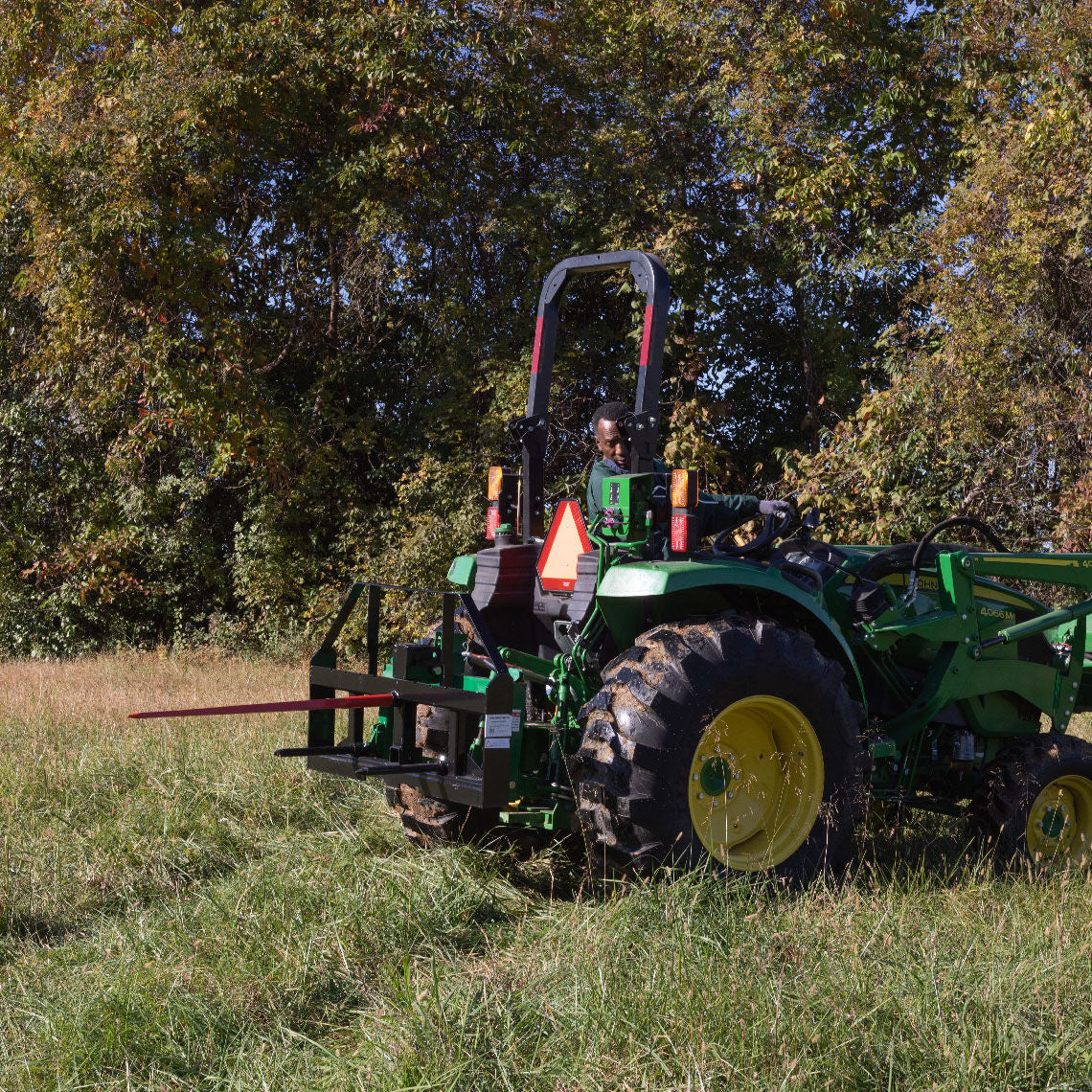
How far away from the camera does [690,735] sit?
13.1 ft

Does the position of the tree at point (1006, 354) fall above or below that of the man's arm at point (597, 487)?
above

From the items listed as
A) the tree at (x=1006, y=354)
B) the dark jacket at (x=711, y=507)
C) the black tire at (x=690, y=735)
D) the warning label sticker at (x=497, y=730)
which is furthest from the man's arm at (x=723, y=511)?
the tree at (x=1006, y=354)

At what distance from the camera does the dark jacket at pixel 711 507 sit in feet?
16.2

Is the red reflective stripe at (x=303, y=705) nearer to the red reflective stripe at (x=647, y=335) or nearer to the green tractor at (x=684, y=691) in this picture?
the green tractor at (x=684, y=691)

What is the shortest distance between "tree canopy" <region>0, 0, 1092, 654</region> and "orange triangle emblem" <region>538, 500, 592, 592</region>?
6168 mm

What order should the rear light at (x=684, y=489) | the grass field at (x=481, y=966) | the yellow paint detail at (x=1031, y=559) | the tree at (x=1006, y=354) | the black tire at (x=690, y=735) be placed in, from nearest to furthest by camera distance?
1. the grass field at (x=481, y=966)
2. the black tire at (x=690, y=735)
3. the rear light at (x=684, y=489)
4. the yellow paint detail at (x=1031, y=559)
5. the tree at (x=1006, y=354)

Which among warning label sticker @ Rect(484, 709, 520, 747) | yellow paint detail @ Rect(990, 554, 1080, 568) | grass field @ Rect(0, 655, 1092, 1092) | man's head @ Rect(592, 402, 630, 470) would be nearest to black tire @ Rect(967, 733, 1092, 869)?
grass field @ Rect(0, 655, 1092, 1092)

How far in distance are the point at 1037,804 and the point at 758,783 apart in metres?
1.41

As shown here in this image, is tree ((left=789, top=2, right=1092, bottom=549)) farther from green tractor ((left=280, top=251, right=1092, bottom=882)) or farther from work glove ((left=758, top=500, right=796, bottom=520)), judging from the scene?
work glove ((left=758, top=500, right=796, bottom=520))

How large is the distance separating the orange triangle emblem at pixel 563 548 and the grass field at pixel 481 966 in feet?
3.48

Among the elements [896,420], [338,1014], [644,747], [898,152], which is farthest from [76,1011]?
[898,152]

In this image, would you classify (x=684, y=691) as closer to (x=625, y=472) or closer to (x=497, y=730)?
(x=497, y=730)

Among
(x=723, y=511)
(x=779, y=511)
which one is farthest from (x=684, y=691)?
(x=723, y=511)

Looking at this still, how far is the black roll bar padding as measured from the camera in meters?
4.42
